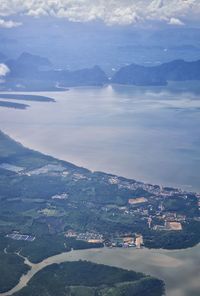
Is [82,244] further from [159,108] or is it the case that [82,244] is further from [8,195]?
[159,108]

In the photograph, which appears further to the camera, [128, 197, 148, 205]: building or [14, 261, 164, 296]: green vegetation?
[128, 197, 148, 205]: building

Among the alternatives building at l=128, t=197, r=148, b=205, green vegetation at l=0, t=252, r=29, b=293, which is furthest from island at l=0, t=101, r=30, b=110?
green vegetation at l=0, t=252, r=29, b=293

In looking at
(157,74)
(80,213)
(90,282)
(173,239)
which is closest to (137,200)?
(80,213)

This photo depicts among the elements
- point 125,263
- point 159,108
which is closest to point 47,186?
point 125,263

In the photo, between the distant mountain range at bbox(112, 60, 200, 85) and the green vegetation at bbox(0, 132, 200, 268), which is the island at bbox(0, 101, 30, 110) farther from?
the distant mountain range at bbox(112, 60, 200, 85)

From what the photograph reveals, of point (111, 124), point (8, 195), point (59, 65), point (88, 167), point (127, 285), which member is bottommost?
point (127, 285)

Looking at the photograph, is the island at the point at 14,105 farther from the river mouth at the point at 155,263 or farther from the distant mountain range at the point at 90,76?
the river mouth at the point at 155,263
